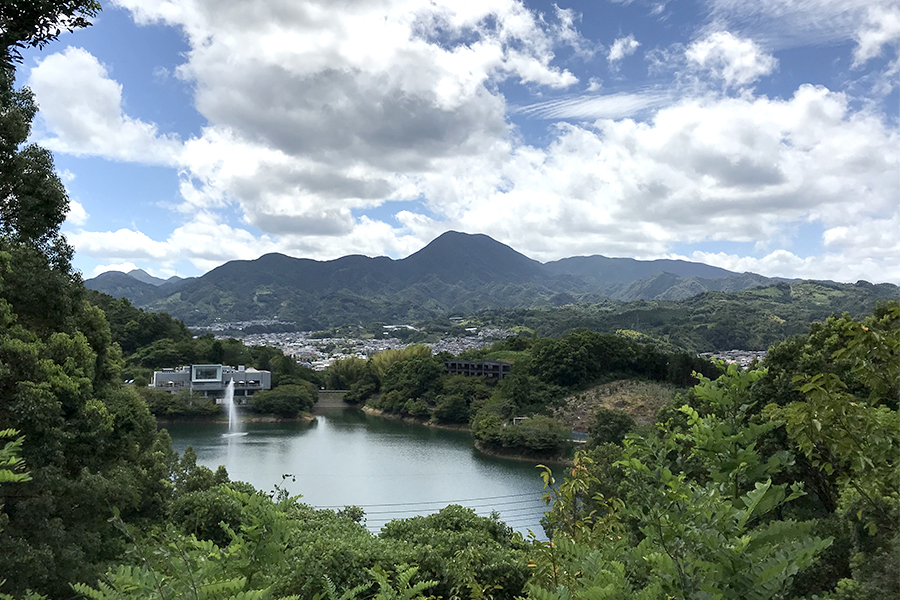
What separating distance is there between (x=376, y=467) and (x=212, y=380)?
18.1 meters

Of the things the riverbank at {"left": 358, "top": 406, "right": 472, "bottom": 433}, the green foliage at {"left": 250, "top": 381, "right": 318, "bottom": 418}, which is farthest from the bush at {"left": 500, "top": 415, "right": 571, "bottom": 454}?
the green foliage at {"left": 250, "top": 381, "right": 318, "bottom": 418}

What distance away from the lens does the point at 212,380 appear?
3519 cm

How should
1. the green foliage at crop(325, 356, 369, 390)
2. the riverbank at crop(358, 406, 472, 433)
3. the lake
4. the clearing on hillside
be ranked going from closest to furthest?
1. the lake
2. the clearing on hillside
3. the riverbank at crop(358, 406, 472, 433)
4. the green foliage at crop(325, 356, 369, 390)

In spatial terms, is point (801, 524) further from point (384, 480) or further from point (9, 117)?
point (384, 480)

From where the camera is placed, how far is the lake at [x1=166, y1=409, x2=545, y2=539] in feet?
54.7

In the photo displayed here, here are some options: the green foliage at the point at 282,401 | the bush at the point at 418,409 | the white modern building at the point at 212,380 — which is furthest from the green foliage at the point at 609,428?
the white modern building at the point at 212,380

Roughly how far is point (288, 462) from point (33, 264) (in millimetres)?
16950

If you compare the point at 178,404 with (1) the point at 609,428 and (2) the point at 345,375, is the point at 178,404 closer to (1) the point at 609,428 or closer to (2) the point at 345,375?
(2) the point at 345,375

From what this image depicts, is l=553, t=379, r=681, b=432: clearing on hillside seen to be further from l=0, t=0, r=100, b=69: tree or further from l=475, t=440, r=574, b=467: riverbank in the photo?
l=0, t=0, r=100, b=69: tree

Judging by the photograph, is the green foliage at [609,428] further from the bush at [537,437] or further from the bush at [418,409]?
the bush at [418,409]

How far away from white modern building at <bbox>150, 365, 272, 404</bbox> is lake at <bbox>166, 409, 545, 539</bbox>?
3900 millimetres

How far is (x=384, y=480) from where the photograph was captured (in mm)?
19484

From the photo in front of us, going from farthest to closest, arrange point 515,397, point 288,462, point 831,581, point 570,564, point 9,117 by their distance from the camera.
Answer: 1. point 515,397
2. point 288,462
3. point 831,581
4. point 9,117
5. point 570,564

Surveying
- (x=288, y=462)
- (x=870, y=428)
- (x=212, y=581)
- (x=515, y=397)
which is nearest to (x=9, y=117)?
(x=212, y=581)
